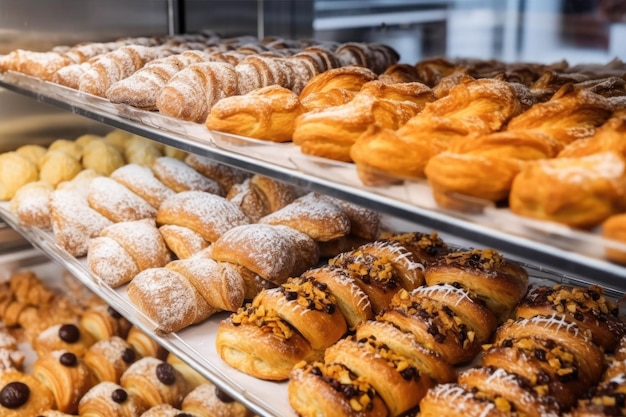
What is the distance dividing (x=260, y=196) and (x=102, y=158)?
0.91 meters

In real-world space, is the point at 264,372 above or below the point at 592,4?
below

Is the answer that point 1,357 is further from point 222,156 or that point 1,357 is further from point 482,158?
point 482,158

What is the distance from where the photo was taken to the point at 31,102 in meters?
3.19

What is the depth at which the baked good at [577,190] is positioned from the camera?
97 cm

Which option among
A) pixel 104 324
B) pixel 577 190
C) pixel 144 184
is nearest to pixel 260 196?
pixel 144 184

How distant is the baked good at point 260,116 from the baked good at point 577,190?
0.74 m

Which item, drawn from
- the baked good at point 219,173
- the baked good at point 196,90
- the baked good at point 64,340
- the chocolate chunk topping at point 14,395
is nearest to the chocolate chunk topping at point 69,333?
the baked good at point 64,340

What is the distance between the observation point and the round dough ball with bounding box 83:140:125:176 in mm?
2906

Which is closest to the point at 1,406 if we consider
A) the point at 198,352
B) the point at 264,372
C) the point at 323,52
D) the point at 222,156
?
the point at 198,352

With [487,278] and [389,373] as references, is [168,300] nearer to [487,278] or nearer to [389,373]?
[389,373]

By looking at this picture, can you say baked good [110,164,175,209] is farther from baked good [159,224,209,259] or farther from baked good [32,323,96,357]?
baked good [32,323,96,357]

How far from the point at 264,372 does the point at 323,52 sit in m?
1.24

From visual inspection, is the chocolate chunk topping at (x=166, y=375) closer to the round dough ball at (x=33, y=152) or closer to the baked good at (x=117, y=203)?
the baked good at (x=117, y=203)

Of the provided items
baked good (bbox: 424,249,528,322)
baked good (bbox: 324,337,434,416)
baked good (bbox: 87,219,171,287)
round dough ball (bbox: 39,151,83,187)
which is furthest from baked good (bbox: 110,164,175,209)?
baked good (bbox: 324,337,434,416)
